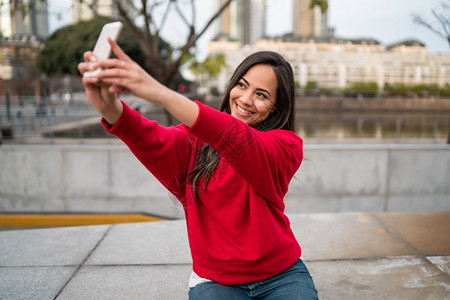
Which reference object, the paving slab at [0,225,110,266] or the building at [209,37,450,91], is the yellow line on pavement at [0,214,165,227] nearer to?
the paving slab at [0,225,110,266]

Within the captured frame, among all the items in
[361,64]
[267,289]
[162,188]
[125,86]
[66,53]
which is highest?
[361,64]

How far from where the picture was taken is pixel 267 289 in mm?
1649

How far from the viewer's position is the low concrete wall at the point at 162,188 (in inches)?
260

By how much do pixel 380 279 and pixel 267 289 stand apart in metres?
1.59

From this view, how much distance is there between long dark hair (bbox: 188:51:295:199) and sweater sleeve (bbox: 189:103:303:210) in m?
0.12

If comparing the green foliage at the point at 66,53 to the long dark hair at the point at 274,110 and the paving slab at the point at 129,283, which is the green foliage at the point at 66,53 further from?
the long dark hair at the point at 274,110

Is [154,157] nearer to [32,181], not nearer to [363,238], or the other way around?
[363,238]

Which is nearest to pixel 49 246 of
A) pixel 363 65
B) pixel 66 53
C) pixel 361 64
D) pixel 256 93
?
pixel 256 93

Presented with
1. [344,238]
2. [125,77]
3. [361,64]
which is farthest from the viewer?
[361,64]

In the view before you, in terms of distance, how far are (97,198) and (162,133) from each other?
5.63 metres

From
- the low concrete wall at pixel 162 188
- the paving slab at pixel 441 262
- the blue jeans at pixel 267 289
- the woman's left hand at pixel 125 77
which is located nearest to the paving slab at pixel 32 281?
Answer: the blue jeans at pixel 267 289

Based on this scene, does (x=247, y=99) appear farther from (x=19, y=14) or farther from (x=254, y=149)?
(x=19, y=14)

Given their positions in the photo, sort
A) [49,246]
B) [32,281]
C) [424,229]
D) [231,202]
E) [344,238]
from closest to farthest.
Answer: [231,202] < [32,281] < [49,246] < [344,238] < [424,229]

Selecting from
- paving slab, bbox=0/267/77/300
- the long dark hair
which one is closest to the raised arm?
the long dark hair
